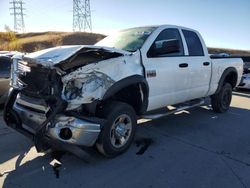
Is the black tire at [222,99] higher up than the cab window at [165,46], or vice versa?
the cab window at [165,46]

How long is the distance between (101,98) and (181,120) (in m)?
3.32

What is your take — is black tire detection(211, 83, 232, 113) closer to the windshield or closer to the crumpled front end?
the windshield

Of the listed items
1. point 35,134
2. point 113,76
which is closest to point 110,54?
point 113,76

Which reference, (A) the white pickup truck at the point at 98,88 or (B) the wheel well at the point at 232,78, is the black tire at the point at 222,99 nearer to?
(B) the wheel well at the point at 232,78

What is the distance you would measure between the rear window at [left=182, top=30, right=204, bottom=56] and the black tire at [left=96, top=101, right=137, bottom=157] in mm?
2329

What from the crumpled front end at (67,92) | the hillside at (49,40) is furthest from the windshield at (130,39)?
the hillside at (49,40)

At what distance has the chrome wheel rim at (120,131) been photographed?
4383mm

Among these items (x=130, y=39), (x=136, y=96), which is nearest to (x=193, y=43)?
(x=130, y=39)

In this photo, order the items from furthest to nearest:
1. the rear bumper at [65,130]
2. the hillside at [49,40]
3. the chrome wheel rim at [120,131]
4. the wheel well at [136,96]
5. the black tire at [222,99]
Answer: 1. the hillside at [49,40]
2. the black tire at [222,99]
3. the wheel well at [136,96]
4. the chrome wheel rim at [120,131]
5. the rear bumper at [65,130]

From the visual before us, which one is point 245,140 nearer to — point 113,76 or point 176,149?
point 176,149

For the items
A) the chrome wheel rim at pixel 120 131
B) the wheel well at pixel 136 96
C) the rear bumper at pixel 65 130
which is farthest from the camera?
the wheel well at pixel 136 96

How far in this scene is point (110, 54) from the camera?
4262 mm

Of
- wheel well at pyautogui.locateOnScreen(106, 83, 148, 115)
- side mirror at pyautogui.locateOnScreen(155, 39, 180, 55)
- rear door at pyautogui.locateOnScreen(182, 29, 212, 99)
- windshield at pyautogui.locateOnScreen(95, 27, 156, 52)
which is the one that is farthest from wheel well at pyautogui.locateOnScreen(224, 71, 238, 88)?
wheel well at pyautogui.locateOnScreen(106, 83, 148, 115)

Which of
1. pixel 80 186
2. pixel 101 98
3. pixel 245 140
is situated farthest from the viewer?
pixel 245 140
